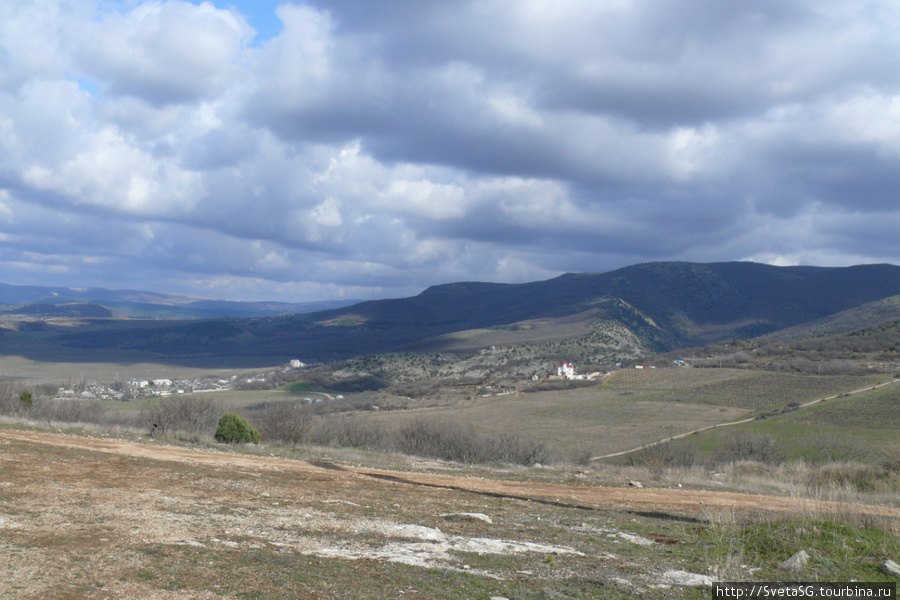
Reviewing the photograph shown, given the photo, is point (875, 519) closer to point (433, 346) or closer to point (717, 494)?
point (717, 494)

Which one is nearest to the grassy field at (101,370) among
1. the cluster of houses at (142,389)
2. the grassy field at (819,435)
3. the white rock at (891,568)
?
the cluster of houses at (142,389)

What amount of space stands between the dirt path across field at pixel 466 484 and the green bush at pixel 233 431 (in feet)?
19.4

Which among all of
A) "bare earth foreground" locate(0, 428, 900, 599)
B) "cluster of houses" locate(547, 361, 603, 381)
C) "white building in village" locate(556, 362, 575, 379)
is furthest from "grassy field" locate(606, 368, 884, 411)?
"bare earth foreground" locate(0, 428, 900, 599)

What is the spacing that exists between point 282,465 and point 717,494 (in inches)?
624

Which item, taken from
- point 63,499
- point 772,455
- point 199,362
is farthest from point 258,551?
point 199,362

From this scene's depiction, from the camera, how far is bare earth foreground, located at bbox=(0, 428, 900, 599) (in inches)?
313

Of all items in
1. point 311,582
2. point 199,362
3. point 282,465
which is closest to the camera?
point 311,582

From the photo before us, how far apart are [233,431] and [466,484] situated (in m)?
15.3

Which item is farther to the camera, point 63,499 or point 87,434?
point 87,434

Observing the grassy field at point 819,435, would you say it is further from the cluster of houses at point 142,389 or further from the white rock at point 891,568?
the cluster of houses at point 142,389

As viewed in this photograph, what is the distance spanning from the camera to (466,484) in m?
21.3

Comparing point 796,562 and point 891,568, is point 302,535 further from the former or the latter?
point 891,568

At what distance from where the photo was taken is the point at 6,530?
9.57 m

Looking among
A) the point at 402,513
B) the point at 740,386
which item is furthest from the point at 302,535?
the point at 740,386
